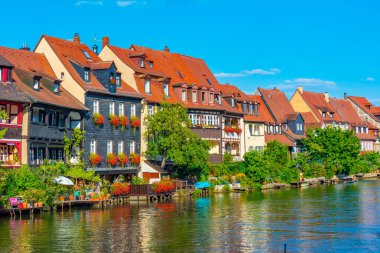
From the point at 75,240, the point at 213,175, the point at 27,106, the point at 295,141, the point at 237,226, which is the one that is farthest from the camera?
the point at 295,141

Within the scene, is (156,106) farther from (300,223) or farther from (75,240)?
(75,240)

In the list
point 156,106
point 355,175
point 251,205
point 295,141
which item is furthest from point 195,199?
point 355,175

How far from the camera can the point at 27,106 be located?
46.5 m

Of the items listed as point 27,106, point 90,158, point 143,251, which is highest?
point 27,106

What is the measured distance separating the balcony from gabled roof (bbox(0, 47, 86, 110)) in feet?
8.08

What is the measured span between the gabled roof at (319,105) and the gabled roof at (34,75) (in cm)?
5819

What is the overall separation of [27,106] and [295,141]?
54093 mm

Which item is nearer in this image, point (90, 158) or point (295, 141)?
point (90, 158)

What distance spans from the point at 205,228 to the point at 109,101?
23.0m

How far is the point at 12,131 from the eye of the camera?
151 feet

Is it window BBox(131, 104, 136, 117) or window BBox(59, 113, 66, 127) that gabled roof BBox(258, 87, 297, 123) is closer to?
window BBox(131, 104, 136, 117)

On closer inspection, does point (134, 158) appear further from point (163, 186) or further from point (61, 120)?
point (61, 120)

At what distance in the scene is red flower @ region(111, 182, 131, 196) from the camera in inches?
2037

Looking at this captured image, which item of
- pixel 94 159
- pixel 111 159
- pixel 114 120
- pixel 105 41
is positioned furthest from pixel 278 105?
pixel 94 159
